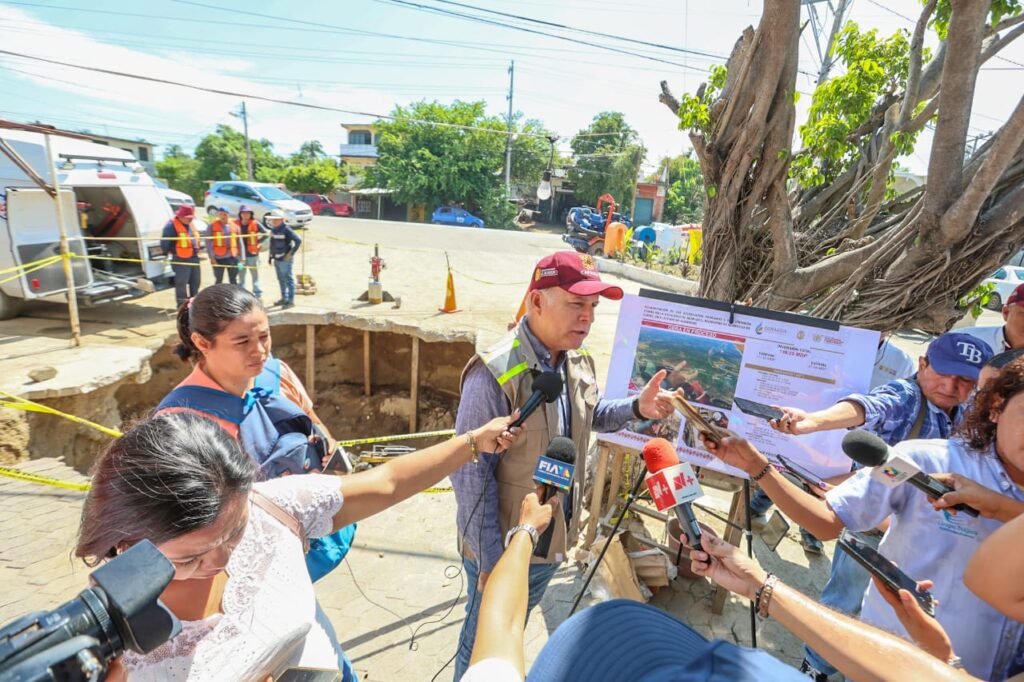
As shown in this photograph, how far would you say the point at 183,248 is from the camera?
7965 millimetres

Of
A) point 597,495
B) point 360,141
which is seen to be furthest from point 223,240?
point 360,141

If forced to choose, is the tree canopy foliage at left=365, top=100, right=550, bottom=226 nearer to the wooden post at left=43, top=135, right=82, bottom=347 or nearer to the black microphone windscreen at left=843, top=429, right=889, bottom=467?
the wooden post at left=43, top=135, right=82, bottom=347

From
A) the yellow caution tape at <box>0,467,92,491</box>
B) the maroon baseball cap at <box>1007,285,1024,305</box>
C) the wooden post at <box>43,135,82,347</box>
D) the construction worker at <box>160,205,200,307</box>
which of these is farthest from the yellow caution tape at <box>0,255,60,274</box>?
the maroon baseball cap at <box>1007,285,1024,305</box>

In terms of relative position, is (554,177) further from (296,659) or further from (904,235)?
(296,659)

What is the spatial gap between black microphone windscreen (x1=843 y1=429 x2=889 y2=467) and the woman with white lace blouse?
1902mm

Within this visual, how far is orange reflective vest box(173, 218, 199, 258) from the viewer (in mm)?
7934

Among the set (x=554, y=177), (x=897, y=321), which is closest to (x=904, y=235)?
(x=897, y=321)

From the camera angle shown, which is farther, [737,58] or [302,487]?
[737,58]

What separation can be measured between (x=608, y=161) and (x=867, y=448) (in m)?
39.0

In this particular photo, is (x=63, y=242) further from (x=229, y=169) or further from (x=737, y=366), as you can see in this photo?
(x=229, y=169)

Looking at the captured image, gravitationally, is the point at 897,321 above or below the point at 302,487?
above

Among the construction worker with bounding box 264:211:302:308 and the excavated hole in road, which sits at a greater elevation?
the construction worker with bounding box 264:211:302:308

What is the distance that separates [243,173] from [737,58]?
1693 inches

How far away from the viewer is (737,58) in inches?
132
